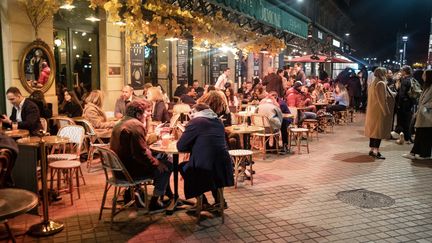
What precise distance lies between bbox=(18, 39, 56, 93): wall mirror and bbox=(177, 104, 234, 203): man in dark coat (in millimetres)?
5316

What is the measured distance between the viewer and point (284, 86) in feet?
48.4

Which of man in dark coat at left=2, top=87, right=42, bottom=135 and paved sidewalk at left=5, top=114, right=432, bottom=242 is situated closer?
paved sidewalk at left=5, top=114, right=432, bottom=242

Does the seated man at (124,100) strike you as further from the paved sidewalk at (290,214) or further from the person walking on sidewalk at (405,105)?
the person walking on sidewalk at (405,105)

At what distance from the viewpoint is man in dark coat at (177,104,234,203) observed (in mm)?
5152

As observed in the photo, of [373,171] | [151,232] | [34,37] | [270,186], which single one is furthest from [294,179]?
[34,37]

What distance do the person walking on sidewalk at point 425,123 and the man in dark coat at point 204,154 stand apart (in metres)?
5.93

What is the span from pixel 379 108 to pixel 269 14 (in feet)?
15.9

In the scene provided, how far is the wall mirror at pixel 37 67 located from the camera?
8.84m

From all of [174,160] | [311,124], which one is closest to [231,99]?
[311,124]

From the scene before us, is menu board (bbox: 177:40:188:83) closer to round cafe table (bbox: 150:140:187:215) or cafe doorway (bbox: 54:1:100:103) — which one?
cafe doorway (bbox: 54:1:100:103)

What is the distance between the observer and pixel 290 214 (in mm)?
5719

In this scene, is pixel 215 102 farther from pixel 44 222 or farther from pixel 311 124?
pixel 311 124

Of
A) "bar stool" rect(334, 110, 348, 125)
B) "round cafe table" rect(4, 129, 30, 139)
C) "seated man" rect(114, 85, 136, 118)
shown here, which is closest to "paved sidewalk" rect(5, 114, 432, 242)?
"round cafe table" rect(4, 129, 30, 139)

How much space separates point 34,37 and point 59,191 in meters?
4.39
